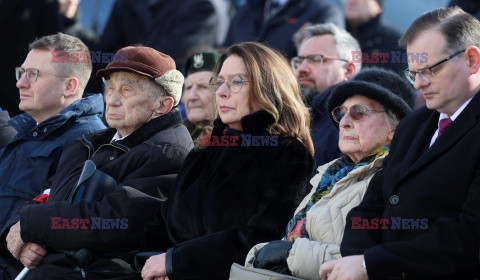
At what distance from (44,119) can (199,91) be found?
1.43 m

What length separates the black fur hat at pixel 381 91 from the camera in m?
4.43

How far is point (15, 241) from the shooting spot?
5.09 meters

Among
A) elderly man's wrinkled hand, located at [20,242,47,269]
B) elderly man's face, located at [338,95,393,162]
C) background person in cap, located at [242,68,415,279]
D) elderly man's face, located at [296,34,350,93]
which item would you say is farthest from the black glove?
elderly man's face, located at [296,34,350,93]

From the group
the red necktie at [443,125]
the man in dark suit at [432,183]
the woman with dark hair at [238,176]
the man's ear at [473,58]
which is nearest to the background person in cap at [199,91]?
the woman with dark hair at [238,176]

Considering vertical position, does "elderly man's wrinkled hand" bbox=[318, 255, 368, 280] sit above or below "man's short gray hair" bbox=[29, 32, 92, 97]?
below

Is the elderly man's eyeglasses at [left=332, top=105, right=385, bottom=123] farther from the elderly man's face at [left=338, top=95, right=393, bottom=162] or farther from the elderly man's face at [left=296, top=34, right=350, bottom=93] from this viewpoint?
the elderly man's face at [left=296, top=34, right=350, bottom=93]

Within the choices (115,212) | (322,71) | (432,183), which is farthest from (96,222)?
(322,71)

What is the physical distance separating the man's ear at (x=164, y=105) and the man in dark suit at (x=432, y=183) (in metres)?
2.16

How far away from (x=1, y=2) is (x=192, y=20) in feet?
7.26

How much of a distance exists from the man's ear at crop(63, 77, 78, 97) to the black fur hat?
2.73 metres

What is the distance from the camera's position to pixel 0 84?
337 inches

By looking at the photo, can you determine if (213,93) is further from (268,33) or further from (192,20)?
(192,20)

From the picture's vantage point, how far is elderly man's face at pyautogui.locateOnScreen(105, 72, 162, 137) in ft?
18.0

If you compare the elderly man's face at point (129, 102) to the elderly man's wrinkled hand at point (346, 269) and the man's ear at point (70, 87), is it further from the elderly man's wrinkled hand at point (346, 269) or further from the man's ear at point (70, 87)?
the elderly man's wrinkled hand at point (346, 269)
